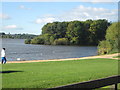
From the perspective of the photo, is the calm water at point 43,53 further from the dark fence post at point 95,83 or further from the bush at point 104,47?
the dark fence post at point 95,83

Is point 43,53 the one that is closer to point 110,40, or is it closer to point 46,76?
point 110,40

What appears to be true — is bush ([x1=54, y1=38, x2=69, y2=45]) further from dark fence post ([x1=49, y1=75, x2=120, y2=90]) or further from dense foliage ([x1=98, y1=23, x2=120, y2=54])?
dark fence post ([x1=49, y1=75, x2=120, y2=90])

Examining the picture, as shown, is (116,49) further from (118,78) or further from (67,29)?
(67,29)

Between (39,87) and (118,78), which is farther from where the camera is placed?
(39,87)

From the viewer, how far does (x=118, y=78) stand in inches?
200

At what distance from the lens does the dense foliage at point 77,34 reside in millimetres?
102188

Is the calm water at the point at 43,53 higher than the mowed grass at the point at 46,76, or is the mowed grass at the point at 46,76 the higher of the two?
the mowed grass at the point at 46,76

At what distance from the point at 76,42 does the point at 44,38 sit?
15095mm

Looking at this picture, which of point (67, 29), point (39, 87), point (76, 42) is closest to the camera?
point (39, 87)

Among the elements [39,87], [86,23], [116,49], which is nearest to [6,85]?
[39,87]

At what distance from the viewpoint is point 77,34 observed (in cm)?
10362

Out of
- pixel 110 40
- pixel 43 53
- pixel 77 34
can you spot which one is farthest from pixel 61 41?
pixel 110 40

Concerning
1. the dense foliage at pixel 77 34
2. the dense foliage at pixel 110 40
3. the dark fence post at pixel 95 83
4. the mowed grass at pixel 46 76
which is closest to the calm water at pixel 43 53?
the dense foliage at pixel 110 40

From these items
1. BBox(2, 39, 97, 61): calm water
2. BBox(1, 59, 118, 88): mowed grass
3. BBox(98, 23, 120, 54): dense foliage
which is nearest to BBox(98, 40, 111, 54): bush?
BBox(98, 23, 120, 54): dense foliage
